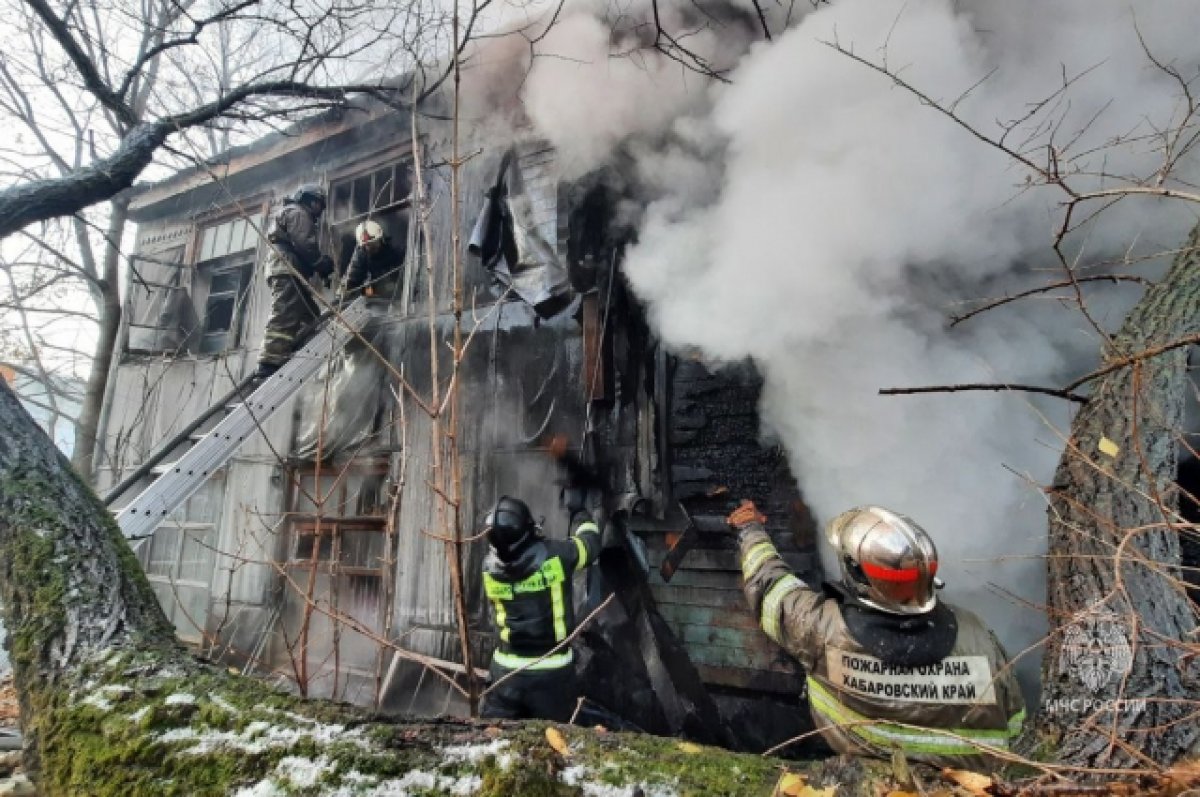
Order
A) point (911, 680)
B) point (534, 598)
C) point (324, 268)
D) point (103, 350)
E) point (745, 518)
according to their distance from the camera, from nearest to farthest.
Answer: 1. point (911, 680)
2. point (745, 518)
3. point (534, 598)
4. point (324, 268)
5. point (103, 350)

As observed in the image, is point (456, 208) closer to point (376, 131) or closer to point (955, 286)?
point (955, 286)

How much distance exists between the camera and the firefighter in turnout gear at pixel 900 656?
210 cm

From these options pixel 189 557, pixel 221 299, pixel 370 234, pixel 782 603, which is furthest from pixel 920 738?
pixel 221 299

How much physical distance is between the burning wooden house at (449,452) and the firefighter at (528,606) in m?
0.32

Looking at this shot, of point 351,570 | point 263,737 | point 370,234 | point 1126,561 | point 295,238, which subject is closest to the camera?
point 263,737

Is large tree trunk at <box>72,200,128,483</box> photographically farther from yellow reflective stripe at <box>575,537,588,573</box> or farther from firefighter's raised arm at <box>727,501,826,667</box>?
firefighter's raised arm at <box>727,501,826,667</box>

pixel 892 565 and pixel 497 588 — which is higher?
pixel 892 565

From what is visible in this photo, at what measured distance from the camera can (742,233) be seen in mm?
4363

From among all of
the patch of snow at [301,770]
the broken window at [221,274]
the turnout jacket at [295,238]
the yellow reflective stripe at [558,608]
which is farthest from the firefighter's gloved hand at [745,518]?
the broken window at [221,274]

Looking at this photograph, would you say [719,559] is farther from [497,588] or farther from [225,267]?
[225,267]

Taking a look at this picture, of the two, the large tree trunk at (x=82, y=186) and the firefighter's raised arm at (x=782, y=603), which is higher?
the large tree trunk at (x=82, y=186)

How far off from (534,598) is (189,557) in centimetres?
630

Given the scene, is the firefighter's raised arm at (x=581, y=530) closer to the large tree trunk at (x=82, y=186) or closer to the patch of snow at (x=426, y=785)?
the patch of snow at (x=426, y=785)

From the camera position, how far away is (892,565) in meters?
2.20
